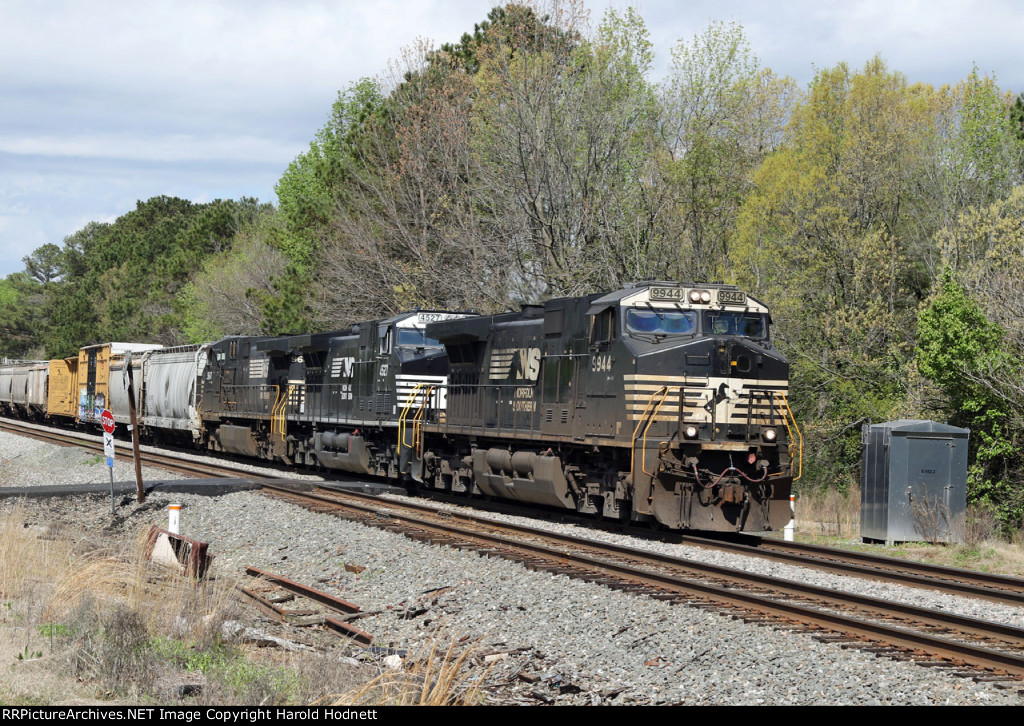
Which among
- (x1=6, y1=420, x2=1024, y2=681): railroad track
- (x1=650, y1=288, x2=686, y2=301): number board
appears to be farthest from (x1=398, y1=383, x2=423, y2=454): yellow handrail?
(x1=650, y1=288, x2=686, y2=301): number board

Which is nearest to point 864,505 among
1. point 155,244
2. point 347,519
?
point 347,519

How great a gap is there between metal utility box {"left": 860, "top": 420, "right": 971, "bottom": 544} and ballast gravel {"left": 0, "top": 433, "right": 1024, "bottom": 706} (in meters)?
4.20

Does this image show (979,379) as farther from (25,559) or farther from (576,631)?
(25,559)

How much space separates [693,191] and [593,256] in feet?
11.3

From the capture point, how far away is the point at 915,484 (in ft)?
53.4

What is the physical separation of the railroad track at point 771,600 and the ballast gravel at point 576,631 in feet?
0.91

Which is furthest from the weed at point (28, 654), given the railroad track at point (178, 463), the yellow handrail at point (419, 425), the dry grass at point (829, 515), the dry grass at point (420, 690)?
the railroad track at point (178, 463)

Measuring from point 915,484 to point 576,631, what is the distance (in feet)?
30.1

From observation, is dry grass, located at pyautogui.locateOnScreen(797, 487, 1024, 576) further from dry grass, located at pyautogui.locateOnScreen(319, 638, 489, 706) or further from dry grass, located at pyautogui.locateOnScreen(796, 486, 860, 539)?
dry grass, located at pyautogui.locateOnScreen(319, 638, 489, 706)

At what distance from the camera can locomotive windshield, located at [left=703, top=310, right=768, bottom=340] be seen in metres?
15.2

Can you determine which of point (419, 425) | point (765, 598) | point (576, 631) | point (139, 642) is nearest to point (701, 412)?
point (765, 598)

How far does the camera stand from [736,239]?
93.1ft

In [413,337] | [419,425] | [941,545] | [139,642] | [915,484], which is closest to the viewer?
[139,642]

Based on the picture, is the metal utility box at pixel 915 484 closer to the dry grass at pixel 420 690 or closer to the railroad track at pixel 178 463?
the dry grass at pixel 420 690
